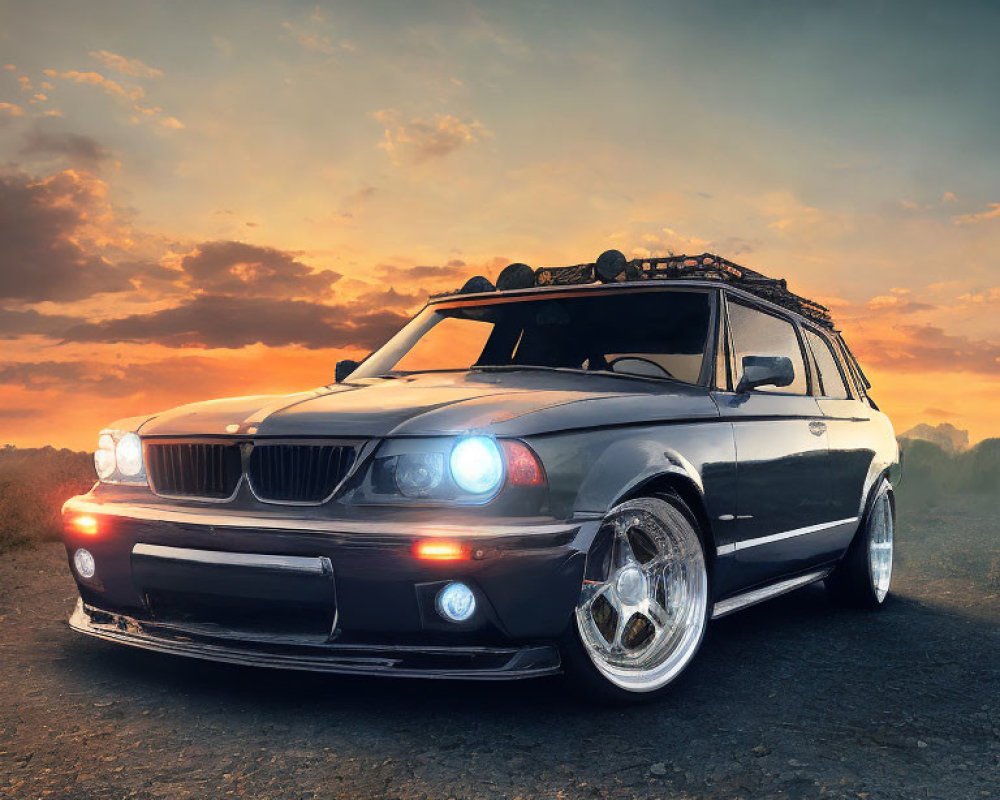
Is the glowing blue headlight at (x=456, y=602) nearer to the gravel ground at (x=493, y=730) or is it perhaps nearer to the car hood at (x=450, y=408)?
the gravel ground at (x=493, y=730)

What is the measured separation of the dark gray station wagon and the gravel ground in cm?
22

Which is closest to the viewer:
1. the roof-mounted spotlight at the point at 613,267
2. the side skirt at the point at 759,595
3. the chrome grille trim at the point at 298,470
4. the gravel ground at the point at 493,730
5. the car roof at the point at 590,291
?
the gravel ground at the point at 493,730

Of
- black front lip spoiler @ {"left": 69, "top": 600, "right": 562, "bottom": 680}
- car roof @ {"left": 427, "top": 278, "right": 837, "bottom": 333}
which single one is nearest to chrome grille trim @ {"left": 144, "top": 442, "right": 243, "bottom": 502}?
black front lip spoiler @ {"left": 69, "top": 600, "right": 562, "bottom": 680}

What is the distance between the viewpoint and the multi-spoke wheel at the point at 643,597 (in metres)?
3.78

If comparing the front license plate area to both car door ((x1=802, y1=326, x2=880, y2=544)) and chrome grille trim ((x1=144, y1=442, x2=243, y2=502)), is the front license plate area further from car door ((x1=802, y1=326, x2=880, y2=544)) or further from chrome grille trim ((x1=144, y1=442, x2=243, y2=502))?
car door ((x1=802, y1=326, x2=880, y2=544))

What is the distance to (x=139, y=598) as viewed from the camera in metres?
3.73

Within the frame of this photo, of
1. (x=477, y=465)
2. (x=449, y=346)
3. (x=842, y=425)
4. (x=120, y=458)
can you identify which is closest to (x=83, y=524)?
(x=120, y=458)

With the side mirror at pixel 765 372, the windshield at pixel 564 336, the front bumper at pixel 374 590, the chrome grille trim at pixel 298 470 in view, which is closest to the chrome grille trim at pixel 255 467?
the chrome grille trim at pixel 298 470

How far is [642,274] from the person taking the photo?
5.36 metres

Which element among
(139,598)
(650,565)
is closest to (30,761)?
(139,598)

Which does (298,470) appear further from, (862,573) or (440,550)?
(862,573)

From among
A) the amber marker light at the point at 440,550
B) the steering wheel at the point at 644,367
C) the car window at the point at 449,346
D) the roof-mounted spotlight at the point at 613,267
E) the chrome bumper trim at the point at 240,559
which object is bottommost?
the chrome bumper trim at the point at 240,559

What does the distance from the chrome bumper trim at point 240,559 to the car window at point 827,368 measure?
3.84 meters

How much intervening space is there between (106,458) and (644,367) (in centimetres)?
239
